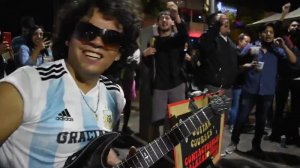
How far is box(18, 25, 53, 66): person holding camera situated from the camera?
491 cm

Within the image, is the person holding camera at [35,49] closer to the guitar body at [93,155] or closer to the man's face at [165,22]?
the man's face at [165,22]

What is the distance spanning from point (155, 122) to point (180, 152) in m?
1.54

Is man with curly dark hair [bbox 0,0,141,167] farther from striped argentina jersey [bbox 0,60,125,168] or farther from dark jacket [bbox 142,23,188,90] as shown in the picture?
dark jacket [bbox 142,23,188,90]

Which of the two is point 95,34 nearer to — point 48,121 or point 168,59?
point 48,121

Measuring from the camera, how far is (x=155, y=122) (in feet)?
17.2

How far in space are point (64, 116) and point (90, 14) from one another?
473mm

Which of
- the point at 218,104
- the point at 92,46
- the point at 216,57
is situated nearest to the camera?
the point at 92,46

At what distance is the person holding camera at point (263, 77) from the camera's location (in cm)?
568

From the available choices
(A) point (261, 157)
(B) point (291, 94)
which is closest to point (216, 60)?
(A) point (261, 157)

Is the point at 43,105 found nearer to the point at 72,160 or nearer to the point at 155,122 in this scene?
the point at 72,160

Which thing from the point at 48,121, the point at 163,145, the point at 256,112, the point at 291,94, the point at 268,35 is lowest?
the point at 256,112

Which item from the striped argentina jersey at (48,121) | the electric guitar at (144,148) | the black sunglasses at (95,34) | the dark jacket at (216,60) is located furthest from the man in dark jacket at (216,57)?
the striped argentina jersey at (48,121)

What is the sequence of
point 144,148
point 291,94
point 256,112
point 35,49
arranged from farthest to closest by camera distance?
point 291,94 → point 256,112 → point 35,49 → point 144,148

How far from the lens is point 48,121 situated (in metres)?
1.42
